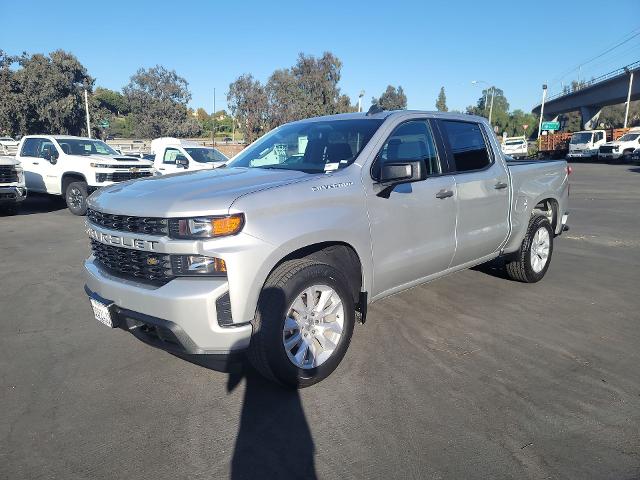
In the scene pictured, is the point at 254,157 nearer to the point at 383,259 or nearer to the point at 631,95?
the point at 383,259

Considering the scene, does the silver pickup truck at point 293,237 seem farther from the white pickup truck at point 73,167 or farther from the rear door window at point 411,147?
the white pickup truck at point 73,167

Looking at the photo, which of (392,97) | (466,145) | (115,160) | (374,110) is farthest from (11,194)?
(392,97)

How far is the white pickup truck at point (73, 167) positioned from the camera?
39.5ft

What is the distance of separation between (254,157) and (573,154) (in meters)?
39.8

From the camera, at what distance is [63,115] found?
38.3m

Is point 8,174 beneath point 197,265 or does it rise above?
above

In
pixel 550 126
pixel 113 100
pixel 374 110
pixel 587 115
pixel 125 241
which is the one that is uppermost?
pixel 113 100

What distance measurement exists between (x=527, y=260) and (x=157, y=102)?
165ft

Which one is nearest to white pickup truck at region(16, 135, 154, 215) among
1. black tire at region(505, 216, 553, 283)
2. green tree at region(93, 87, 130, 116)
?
black tire at region(505, 216, 553, 283)

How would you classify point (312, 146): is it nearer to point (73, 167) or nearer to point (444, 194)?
point (444, 194)

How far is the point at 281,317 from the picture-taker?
299 centimetres

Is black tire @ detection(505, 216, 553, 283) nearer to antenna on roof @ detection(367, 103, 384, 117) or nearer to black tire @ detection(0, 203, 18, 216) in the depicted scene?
antenna on roof @ detection(367, 103, 384, 117)

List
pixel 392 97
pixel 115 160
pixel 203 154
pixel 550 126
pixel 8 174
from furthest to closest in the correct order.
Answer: pixel 392 97 → pixel 550 126 → pixel 203 154 → pixel 115 160 → pixel 8 174

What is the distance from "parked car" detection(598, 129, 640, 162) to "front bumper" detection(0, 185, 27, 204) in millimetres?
35638
